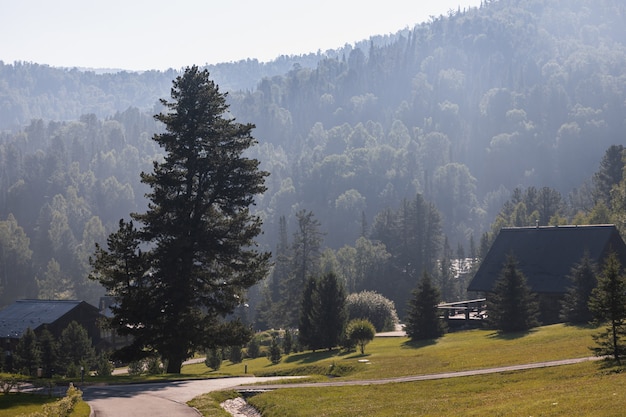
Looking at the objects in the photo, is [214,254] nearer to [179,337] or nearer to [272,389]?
[179,337]

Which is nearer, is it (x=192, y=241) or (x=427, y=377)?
(x=427, y=377)

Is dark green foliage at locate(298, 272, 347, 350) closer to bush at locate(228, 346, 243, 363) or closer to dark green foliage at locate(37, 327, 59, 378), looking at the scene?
bush at locate(228, 346, 243, 363)

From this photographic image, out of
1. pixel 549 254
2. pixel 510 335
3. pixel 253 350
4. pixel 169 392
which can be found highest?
pixel 549 254

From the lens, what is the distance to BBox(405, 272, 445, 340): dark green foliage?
201 feet

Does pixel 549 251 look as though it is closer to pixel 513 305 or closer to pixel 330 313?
pixel 513 305

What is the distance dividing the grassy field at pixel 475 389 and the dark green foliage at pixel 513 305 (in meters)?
7.49

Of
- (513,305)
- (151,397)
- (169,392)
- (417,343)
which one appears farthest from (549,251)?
(151,397)

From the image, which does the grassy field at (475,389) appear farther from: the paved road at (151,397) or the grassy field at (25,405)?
the grassy field at (25,405)

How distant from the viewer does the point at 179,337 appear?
41938 millimetres

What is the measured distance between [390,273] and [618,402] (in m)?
113

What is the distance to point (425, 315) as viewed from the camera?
6153 centimetres

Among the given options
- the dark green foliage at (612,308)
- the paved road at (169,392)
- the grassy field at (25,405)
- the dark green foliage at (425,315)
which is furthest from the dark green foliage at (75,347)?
the dark green foliage at (612,308)

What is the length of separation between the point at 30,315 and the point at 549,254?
57.7 meters

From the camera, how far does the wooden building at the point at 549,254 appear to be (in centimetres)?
6588
